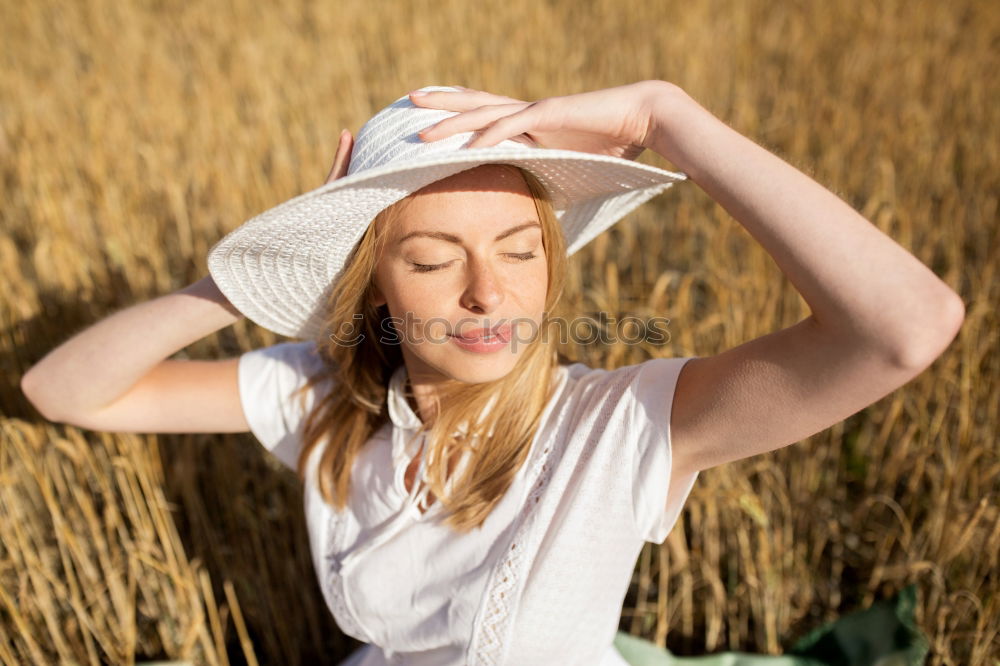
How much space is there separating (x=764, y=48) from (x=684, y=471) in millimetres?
3861

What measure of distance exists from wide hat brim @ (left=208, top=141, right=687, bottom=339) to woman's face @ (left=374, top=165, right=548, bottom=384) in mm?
34

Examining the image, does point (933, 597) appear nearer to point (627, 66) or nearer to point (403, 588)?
point (403, 588)

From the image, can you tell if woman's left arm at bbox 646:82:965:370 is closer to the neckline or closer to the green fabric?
the neckline

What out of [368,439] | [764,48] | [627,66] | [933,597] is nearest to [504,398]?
[368,439]

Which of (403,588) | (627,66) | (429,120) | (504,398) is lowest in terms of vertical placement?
(403,588)

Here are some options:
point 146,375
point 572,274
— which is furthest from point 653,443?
point 572,274

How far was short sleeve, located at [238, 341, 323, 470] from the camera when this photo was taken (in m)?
1.40

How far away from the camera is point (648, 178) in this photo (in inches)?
44.6

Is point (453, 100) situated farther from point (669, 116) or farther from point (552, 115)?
point (669, 116)

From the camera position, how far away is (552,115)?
1.01 metres

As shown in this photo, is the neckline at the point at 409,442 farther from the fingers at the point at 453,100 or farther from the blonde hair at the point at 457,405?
the fingers at the point at 453,100

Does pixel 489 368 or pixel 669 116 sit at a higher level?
pixel 669 116

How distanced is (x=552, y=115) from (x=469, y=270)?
225 mm

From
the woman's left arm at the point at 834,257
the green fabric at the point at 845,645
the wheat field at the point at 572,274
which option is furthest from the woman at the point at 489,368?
the green fabric at the point at 845,645
